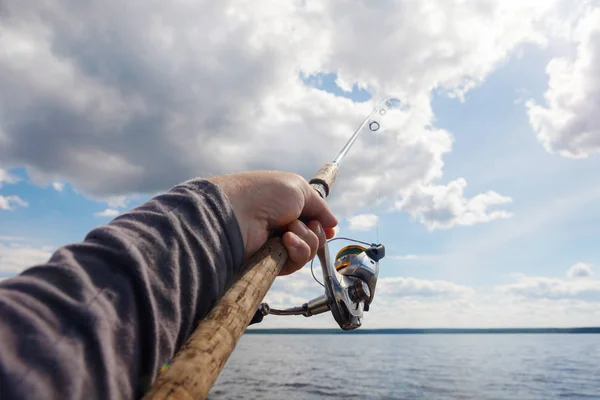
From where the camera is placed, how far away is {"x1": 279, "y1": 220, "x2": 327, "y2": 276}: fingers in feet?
6.25

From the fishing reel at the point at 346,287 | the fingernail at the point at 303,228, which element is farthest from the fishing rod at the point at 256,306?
the fingernail at the point at 303,228

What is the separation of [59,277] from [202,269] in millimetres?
376

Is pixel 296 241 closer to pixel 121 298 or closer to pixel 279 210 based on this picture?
pixel 279 210

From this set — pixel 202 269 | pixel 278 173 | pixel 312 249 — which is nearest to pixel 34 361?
pixel 202 269

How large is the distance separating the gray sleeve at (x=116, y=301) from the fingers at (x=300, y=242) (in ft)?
2.13

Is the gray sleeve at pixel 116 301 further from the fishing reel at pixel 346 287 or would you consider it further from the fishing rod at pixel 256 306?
the fishing reel at pixel 346 287

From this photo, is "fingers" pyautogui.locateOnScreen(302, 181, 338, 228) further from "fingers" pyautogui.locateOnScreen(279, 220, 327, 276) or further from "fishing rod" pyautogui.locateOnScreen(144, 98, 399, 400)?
"fishing rod" pyautogui.locateOnScreen(144, 98, 399, 400)

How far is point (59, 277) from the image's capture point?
83 cm

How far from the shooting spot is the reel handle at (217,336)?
2.70ft

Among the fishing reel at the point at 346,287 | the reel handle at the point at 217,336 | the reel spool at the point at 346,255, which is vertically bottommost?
the reel handle at the point at 217,336

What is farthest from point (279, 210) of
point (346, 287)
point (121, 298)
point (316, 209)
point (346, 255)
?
point (346, 255)

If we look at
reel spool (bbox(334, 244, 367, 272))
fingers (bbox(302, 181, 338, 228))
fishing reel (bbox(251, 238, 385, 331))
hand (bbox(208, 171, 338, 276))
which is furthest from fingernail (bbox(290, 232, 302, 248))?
reel spool (bbox(334, 244, 367, 272))

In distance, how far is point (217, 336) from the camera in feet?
3.43

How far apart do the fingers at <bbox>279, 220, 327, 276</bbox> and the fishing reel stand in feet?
0.97
